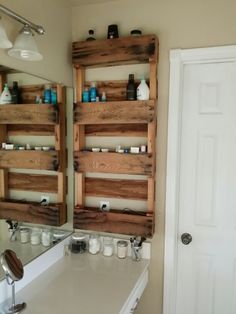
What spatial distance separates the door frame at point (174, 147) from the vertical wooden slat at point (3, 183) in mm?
964

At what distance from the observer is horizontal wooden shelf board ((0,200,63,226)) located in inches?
62.0

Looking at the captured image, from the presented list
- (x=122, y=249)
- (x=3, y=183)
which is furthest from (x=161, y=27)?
(x=122, y=249)

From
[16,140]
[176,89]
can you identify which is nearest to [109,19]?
[176,89]

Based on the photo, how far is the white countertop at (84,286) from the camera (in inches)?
54.6

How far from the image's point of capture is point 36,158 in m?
1.80

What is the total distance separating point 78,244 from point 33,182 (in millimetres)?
553

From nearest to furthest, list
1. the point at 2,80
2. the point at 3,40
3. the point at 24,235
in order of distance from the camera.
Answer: the point at 3,40 < the point at 2,80 < the point at 24,235

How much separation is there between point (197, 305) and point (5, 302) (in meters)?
1.22

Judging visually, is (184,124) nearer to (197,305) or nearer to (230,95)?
(230,95)

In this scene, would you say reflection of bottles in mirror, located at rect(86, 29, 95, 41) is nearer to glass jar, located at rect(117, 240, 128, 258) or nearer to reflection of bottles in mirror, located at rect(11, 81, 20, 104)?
reflection of bottles in mirror, located at rect(11, 81, 20, 104)

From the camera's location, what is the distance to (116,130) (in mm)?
1908

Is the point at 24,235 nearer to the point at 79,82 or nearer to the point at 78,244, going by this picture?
the point at 78,244

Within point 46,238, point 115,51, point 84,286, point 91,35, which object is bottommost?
point 84,286

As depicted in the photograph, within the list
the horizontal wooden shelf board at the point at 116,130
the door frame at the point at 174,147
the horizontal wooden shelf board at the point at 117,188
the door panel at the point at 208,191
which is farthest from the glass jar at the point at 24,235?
the door panel at the point at 208,191
